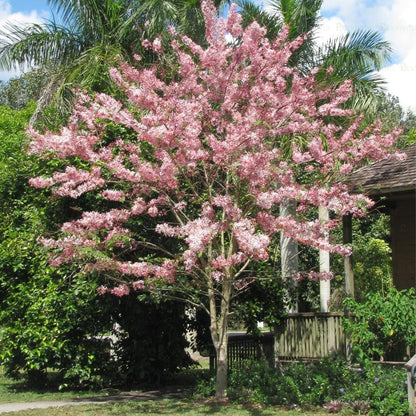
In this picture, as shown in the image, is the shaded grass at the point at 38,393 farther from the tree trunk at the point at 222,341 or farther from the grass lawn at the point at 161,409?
the tree trunk at the point at 222,341

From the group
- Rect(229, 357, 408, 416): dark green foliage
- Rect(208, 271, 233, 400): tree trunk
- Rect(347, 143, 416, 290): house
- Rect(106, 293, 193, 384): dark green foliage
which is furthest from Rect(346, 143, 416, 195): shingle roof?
Rect(106, 293, 193, 384): dark green foliage

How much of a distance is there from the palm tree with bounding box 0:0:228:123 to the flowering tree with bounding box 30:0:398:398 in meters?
4.22

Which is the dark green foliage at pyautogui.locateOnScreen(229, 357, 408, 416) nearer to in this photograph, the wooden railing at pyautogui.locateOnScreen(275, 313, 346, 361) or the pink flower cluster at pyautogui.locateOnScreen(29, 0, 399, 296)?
the wooden railing at pyautogui.locateOnScreen(275, 313, 346, 361)

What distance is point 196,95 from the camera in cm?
1103

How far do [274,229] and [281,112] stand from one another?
89.8 inches

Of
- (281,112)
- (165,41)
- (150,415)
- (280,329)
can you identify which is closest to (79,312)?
(150,415)

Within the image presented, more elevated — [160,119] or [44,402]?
[160,119]

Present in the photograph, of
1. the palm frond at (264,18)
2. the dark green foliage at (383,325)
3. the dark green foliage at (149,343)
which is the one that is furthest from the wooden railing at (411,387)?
the palm frond at (264,18)

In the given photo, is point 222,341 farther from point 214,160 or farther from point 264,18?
point 264,18

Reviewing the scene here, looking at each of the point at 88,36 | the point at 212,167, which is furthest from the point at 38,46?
the point at 212,167

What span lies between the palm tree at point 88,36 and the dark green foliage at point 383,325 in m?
8.31

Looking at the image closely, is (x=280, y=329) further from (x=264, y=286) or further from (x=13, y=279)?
(x=13, y=279)

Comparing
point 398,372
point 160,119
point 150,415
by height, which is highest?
point 160,119

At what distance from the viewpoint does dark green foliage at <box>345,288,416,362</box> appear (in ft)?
32.5
